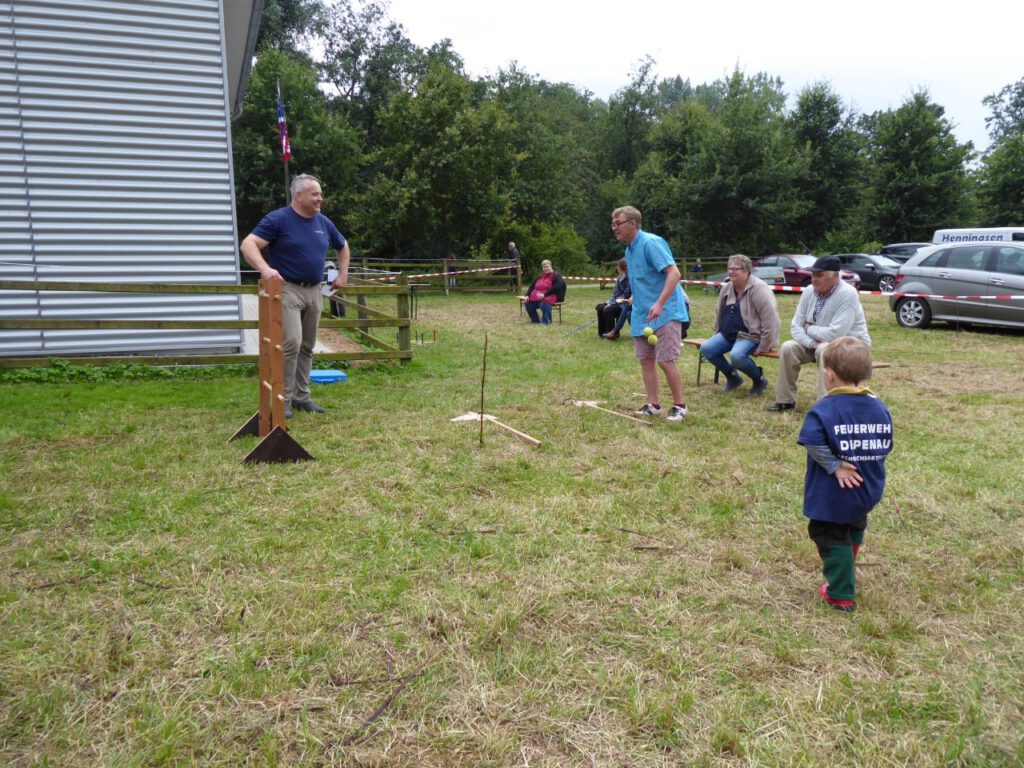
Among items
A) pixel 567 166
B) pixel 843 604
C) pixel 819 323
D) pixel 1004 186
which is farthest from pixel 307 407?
pixel 1004 186

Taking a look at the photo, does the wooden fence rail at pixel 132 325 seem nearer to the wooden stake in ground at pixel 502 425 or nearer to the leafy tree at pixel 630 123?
the wooden stake in ground at pixel 502 425

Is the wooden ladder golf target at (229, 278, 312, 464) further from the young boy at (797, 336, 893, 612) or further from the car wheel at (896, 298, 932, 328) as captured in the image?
the car wheel at (896, 298, 932, 328)

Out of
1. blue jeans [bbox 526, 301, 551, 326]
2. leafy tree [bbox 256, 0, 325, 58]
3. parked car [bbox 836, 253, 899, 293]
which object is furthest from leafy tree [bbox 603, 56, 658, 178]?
blue jeans [bbox 526, 301, 551, 326]

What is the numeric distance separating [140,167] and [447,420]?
495cm

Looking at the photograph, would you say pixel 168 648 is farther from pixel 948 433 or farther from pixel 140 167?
pixel 140 167

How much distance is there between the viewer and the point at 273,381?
5094 millimetres

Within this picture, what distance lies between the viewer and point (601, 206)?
148ft

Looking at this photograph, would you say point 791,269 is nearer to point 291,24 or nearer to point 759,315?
point 759,315

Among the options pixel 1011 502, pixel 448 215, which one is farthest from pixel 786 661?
pixel 448 215

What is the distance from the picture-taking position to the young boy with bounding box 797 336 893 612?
2.97m

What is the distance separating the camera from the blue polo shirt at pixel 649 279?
6.04 m

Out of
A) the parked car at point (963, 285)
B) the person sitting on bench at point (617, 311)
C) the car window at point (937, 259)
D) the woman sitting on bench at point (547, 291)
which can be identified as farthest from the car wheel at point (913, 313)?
the woman sitting on bench at point (547, 291)

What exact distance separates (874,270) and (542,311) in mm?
12222

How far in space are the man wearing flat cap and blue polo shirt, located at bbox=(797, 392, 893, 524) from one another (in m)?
2.98
